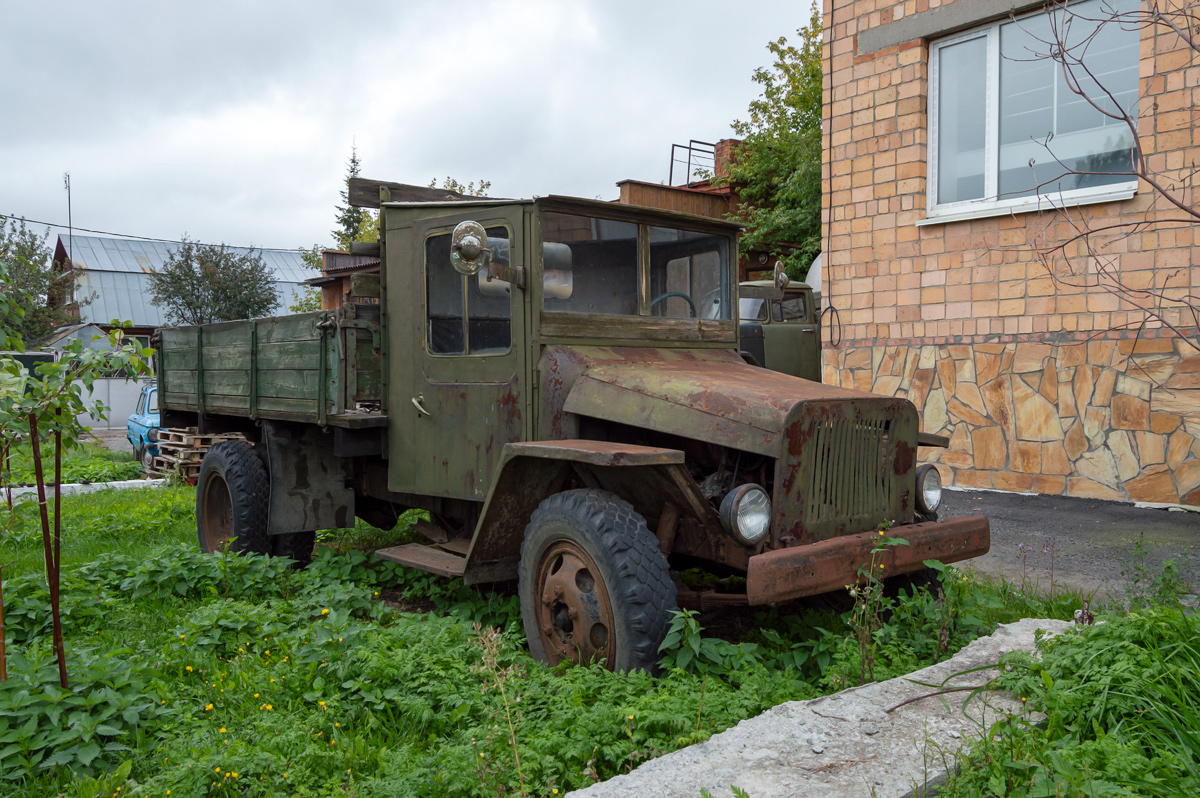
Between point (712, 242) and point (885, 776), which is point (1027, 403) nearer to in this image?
point (712, 242)

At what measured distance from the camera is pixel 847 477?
3.71m

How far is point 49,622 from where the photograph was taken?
175 inches

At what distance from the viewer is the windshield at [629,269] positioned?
4.41 m

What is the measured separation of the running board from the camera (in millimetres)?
4312

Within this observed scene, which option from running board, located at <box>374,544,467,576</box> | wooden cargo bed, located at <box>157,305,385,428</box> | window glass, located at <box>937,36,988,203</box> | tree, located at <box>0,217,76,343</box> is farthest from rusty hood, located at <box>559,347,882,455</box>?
tree, located at <box>0,217,76,343</box>

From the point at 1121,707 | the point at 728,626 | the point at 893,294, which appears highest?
the point at 893,294

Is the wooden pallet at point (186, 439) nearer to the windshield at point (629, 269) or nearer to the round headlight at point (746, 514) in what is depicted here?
the windshield at point (629, 269)

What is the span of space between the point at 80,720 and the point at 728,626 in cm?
275

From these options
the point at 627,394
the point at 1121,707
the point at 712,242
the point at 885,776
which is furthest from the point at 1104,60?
the point at 885,776

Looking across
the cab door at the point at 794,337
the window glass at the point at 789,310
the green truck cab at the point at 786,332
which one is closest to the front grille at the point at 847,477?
the green truck cab at the point at 786,332

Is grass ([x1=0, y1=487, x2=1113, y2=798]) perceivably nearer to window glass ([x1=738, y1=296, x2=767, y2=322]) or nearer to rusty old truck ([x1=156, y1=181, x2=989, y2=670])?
rusty old truck ([x1=156, y1=181, x2=989, y2=670])

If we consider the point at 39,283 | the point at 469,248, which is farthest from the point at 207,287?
the point at 469,248

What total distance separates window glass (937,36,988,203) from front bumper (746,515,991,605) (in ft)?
15.8

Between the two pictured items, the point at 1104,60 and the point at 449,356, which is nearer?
the point at 449,356
